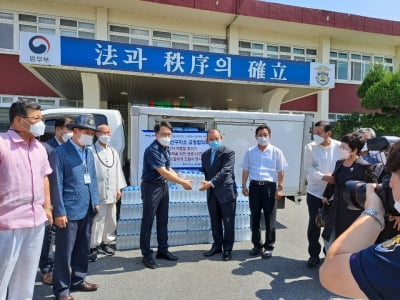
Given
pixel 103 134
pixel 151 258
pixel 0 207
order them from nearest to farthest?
pixel 0 207 < pixel 151 258 < pixel 103 134

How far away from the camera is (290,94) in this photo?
12289 mm

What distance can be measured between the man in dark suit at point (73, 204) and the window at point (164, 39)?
11.4 metres

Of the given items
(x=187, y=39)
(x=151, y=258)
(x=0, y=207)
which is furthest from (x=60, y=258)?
(x=187, y=39)

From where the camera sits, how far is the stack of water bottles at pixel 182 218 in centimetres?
478

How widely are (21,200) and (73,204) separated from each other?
2.06 ft

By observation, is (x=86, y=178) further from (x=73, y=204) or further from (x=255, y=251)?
(x=255, y=251)

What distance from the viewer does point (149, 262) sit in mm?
4113

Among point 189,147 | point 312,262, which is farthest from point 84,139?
point 312,262

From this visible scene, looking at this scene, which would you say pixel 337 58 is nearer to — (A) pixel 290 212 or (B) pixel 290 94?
(B) pixel 290 94

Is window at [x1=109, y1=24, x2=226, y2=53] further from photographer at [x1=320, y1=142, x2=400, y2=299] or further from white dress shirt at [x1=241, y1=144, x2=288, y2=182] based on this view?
photographer at [x1=320, y1=142, x2=400, y2=299]

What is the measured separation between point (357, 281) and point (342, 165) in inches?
104

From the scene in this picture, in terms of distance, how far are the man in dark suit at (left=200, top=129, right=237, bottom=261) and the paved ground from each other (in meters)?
0.23

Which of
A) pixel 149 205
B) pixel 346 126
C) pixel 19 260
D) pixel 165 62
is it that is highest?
pixel 165 62

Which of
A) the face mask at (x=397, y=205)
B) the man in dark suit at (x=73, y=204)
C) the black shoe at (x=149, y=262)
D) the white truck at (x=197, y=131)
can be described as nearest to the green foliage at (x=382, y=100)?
the white truck at (x=197, y=131)
